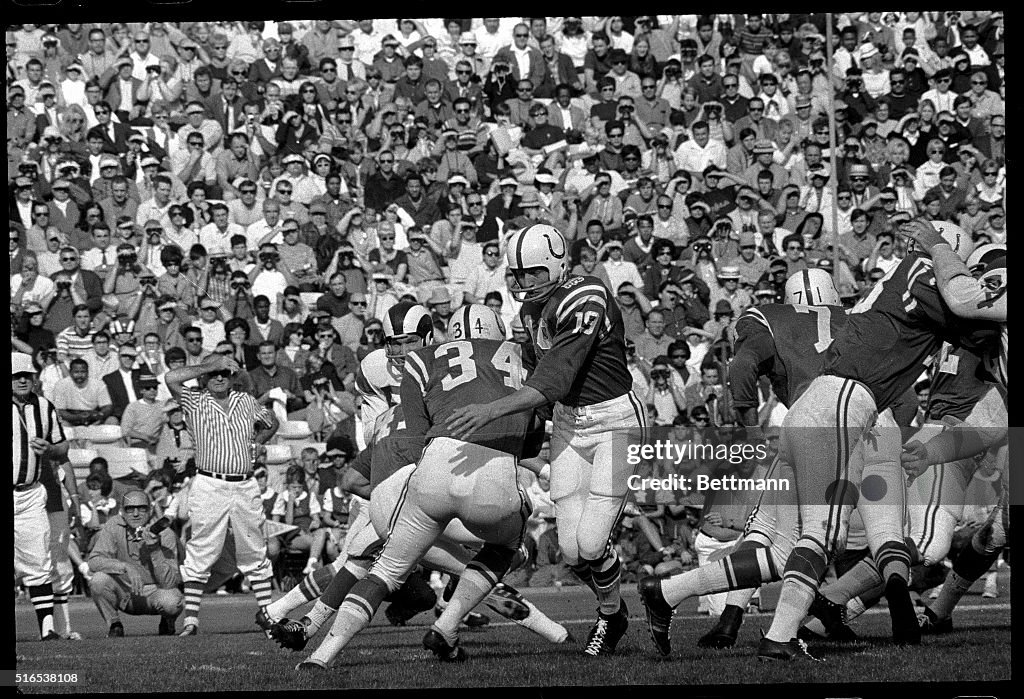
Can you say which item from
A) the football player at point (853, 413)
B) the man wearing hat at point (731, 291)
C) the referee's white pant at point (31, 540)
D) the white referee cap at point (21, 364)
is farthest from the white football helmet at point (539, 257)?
the referee's white pant at point (31, 540)

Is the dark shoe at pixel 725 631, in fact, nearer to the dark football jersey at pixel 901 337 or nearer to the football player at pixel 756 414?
the football player at pixel 756 414

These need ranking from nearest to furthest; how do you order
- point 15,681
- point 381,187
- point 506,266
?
1. point 15,681
2. point 506,266
3. point 381,187

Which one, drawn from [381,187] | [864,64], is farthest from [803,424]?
[381,187]

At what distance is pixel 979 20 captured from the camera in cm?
656

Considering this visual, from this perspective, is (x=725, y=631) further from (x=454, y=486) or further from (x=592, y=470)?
(x=454, y=486)

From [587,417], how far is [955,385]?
5.27ft

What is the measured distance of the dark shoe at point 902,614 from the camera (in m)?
6.32

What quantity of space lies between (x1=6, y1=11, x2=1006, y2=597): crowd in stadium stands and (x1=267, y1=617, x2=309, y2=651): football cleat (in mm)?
430

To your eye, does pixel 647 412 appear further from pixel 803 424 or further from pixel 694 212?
pixel 694 212

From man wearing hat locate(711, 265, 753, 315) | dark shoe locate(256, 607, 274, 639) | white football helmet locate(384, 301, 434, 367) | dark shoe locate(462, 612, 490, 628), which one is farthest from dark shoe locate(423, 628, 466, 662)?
man wearing hat locate(711, 265, 753, 315)

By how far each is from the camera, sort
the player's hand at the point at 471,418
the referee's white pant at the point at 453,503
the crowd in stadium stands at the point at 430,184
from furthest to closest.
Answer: the crowd in stadium stands at the point at 430,184, the referee's white pant at the point at 453,503, the player's hand at the point at 471,418

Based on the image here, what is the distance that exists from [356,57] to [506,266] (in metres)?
1.19

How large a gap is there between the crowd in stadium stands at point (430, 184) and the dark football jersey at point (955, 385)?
0.50m

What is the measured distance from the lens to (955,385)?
6.58m
